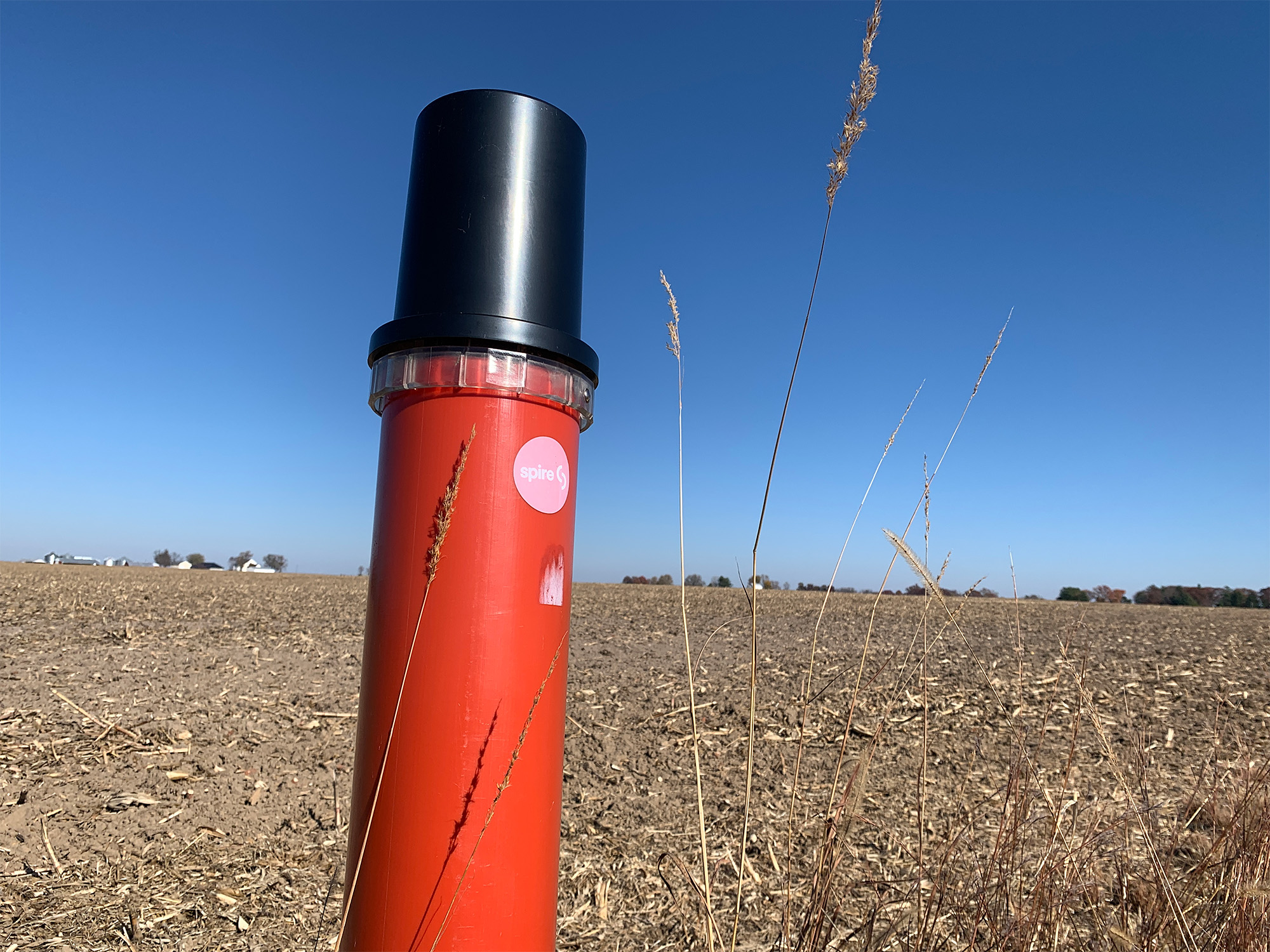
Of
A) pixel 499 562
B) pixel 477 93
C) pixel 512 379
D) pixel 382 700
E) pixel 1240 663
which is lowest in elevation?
pixel 1240 663

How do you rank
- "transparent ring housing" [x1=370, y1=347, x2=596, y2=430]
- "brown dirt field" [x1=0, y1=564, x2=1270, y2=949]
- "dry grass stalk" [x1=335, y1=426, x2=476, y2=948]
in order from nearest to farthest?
"dry grass stalk" [x1=335, y1=426, x2=476, y2=948] < "transparent ring housing" [x1=370, y1=347, x2=596, y2=430] < "brown dirt field" [x1=0, y1=564, x2=1270, y2=949]

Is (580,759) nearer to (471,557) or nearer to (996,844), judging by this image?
(996,844)

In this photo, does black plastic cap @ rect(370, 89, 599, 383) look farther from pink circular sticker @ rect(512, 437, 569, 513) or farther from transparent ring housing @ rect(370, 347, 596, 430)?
pink circular sticker @ rect(512, 437, 569, 513)

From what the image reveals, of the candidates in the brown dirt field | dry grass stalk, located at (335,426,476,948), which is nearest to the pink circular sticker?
dry grass stalk, located at (335,426,476,948)

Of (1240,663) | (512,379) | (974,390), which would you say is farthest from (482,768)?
(1240,663)

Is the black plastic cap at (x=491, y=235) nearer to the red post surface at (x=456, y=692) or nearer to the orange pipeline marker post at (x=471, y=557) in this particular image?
the orange pipeline marker post at (x=471, y=557)

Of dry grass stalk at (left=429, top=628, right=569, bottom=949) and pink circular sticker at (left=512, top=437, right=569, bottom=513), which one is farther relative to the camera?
pink circular sticker at (left=512, top=437, right=569, bottom=513)

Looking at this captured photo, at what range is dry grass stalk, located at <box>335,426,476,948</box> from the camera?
136cm

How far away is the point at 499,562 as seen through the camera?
148 centimetres

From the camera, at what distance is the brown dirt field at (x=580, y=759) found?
2.67 meters

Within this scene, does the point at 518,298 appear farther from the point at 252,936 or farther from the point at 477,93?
the point at 252,936

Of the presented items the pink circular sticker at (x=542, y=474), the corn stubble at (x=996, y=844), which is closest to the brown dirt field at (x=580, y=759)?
the corn stubble at (x=996, y=844)

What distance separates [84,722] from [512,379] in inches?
180

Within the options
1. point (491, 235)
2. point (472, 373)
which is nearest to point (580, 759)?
point (472, 373)
